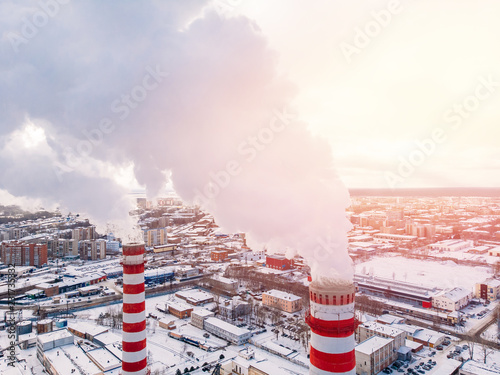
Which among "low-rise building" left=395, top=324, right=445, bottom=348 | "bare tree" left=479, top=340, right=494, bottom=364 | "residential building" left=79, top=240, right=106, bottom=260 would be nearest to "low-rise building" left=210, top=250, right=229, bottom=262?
"residential building" left=79, top=240, right=106, bottom=260

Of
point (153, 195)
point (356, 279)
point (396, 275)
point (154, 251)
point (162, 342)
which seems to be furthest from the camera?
point (154, 251)

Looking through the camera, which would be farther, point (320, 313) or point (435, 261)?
point (435, 261)

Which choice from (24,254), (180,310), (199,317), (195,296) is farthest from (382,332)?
(24,254)

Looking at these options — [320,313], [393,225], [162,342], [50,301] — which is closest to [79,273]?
[50,301]

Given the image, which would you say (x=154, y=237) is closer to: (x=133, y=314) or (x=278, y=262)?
(x=278, y=262)

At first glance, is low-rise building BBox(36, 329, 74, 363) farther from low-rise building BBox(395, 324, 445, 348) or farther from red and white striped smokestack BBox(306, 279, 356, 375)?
low-rise building BBox(395, 324, 445, 348)

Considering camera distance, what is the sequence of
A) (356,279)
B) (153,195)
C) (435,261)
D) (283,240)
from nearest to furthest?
1. (283,240)
2. (153,195)
3. (356,279)
4. (435,261)

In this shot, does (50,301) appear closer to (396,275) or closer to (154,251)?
(154,251)
